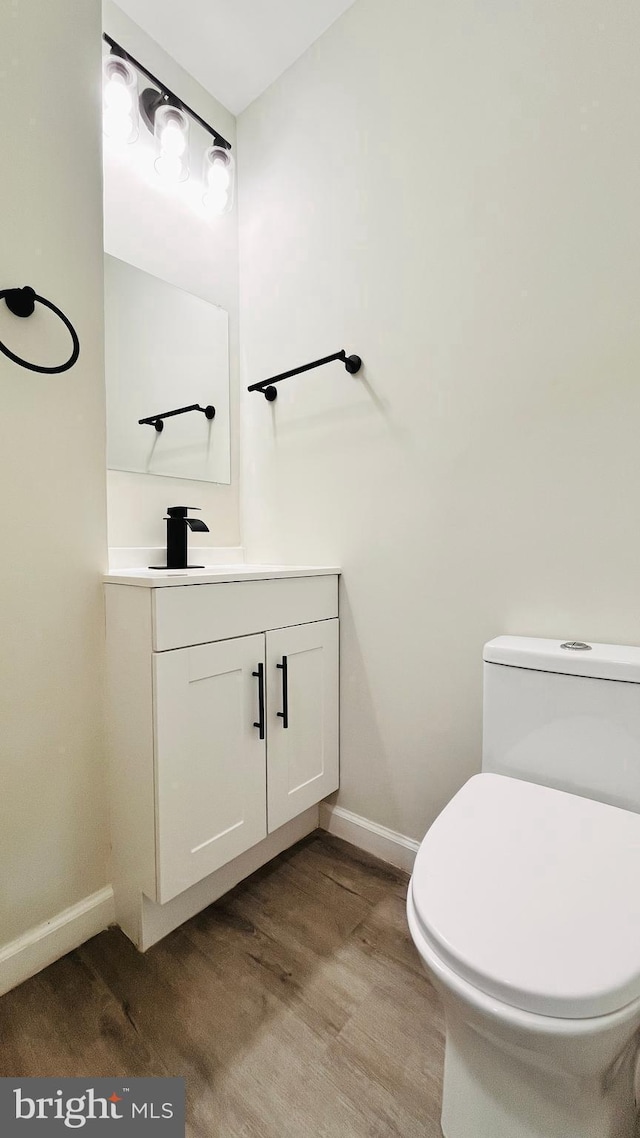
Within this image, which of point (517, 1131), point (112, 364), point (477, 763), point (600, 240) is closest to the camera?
point (517, 1131)

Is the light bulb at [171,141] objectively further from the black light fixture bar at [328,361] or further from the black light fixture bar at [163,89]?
the black light fixture bar at [328,361]

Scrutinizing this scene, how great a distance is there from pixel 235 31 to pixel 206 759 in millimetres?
2147

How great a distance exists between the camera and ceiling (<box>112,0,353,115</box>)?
1466 mm

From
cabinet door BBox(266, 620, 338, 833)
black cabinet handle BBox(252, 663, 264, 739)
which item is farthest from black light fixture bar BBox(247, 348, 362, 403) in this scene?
black cabinet handle BBox(252, 663, 264, 739)

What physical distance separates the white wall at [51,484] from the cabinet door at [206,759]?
10.5 inches

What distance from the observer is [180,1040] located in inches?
36.6

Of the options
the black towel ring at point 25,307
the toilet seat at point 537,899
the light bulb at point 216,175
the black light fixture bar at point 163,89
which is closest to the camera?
the toilet seat at point 537,899

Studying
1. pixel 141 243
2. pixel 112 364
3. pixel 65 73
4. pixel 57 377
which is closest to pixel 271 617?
pixel 57 377

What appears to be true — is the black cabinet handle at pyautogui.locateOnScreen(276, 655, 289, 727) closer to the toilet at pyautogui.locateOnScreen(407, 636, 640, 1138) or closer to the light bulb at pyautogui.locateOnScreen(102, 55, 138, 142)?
the toilet at pyautogui.locateOnScreen(407, 636, 640, 1138)

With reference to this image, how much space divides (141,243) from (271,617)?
49.0 inches

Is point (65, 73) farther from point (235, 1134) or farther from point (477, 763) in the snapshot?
point (235, 1134)

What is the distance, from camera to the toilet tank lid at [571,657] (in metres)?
0.91

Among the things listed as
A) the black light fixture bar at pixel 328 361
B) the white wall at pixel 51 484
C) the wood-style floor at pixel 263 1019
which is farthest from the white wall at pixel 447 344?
the white wall at pixel 51 484

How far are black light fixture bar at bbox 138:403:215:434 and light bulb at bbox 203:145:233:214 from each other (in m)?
0.69
